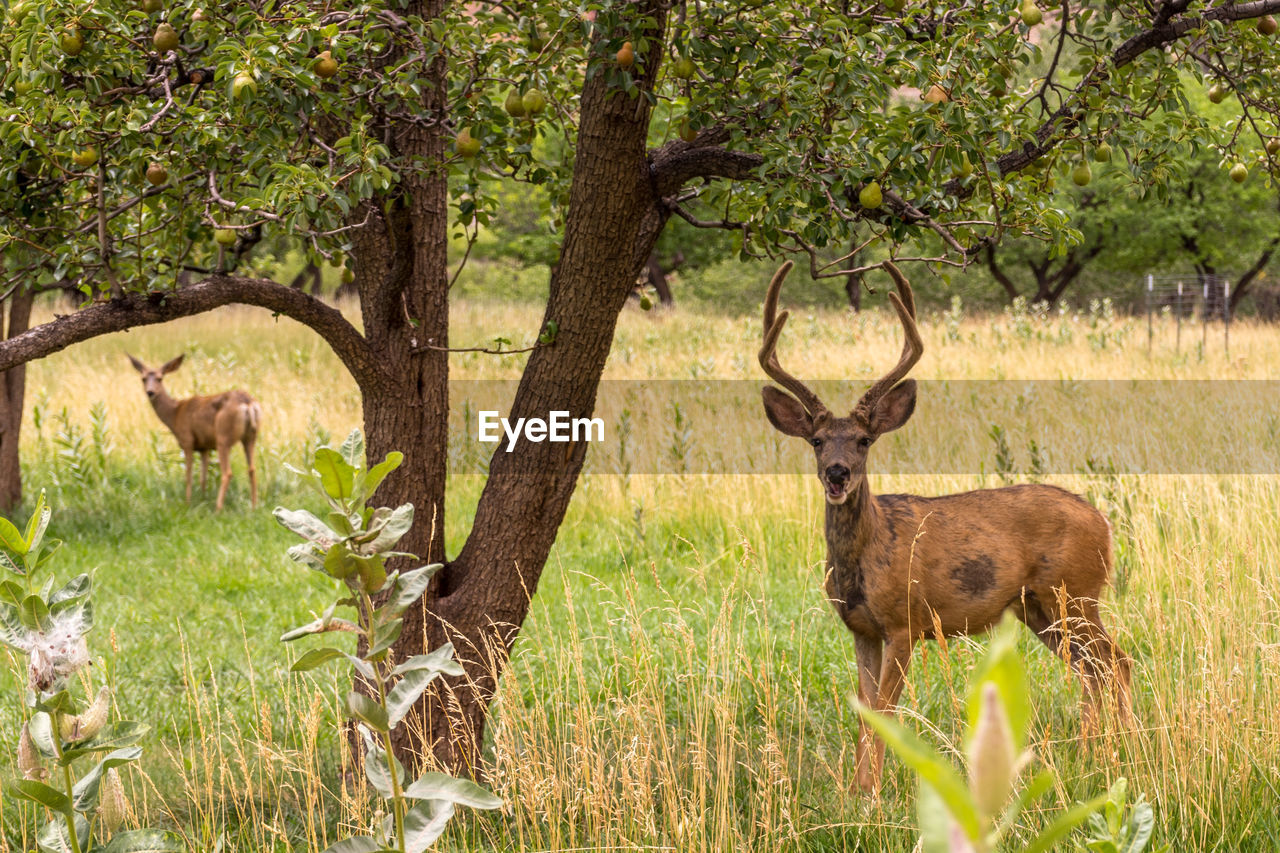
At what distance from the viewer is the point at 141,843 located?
1.43 m

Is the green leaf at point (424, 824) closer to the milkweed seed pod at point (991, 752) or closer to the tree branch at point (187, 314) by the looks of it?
the milkweed seed pod at point (991, 752)

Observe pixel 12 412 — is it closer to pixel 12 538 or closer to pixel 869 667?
pixel 869 667

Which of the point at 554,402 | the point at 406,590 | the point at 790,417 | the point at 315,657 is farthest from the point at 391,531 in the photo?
the point at 790,417

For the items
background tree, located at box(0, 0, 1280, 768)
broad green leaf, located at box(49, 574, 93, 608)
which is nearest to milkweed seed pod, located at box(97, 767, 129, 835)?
broad green leaf, located at box(49, 574, 93, 608)

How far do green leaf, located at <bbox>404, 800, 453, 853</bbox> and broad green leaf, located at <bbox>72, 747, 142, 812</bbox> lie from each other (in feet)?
1.15

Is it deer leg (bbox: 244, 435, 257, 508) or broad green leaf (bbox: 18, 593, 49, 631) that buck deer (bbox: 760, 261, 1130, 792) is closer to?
broad green leaf (bbox: 18, 593, 49, 631)

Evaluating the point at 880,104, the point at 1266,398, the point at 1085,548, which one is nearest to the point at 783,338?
the point at 1266,398

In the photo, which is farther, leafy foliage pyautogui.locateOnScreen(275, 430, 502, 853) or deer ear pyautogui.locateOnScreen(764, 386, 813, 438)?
deer ear pyautogui.locateOnScreen(764, 386, 813, 438)

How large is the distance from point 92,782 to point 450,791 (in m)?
0.46

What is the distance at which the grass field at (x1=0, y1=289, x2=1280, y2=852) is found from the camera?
12.0 ft

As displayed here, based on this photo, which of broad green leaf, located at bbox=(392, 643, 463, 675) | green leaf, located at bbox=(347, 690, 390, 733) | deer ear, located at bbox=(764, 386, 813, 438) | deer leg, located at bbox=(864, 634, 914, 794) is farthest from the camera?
deer ear, located at bbox=(764, 386, 813, 438)

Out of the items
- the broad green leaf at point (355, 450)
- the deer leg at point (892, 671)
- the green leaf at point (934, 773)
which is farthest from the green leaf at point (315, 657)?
the deer leg at point (892, 671)

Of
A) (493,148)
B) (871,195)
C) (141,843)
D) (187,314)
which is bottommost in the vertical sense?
(141,843)

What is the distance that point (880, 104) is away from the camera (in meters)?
3.53
